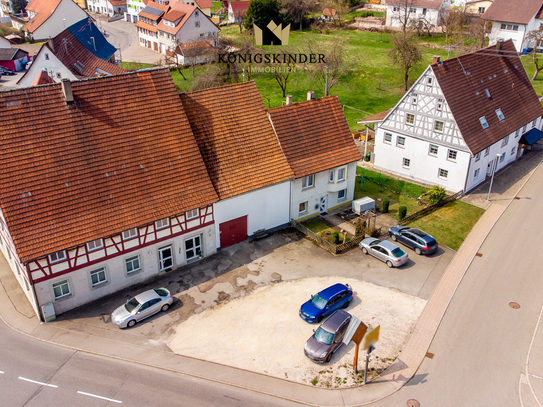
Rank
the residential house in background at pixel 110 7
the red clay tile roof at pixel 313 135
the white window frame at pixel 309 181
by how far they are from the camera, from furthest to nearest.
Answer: the residential house in background at pixel 110 7 < the white window frame at pixel 309 181 < the red clay tile roof at pixel 313 135

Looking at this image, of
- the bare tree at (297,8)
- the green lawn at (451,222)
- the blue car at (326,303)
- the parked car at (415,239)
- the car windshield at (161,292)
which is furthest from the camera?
the bare tree at (297,8)

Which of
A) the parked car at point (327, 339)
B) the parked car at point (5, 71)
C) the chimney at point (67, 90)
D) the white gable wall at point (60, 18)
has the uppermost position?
the white gable wall at point (60, 18)

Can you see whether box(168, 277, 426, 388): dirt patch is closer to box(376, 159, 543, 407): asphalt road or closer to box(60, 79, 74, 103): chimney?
box(376, 159, 543, 407): asphalt road

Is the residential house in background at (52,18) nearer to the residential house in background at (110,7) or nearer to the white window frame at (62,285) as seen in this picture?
the residential house in background at (110,7)

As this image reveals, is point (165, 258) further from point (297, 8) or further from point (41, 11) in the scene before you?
point (41, 11)

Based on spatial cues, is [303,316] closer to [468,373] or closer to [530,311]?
[468,373]

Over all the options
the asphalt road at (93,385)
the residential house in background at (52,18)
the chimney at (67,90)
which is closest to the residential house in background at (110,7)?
the residential house in background at (52,18)

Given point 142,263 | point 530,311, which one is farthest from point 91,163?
point 530,311
